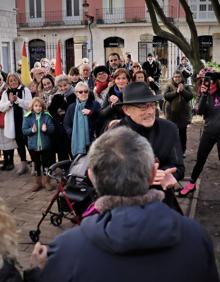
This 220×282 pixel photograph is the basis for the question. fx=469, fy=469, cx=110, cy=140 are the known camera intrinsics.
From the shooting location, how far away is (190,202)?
20.1ft

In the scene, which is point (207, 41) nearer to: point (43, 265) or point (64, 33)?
point (64, 33)

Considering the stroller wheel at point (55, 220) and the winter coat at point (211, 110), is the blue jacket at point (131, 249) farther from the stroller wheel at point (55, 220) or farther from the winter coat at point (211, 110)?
the winter coat at point (211, 110)

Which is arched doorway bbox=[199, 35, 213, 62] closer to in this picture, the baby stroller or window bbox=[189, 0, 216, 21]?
window bbox=[189, 0, 216, 21]

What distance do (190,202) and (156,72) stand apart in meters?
9.71

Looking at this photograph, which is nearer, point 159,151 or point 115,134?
point 115,134

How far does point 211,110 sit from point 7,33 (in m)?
14.2

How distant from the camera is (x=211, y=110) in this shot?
20.2ft

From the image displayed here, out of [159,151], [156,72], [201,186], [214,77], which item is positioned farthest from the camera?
[156,72]

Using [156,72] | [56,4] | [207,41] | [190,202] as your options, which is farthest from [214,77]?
[56,4]

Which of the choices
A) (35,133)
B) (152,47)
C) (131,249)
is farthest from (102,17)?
(131,249)

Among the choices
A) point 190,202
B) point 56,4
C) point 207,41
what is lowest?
point 190,202

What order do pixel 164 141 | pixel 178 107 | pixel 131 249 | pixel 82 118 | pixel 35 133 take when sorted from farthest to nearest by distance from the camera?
pixel 178 107, pixel 35 133, pixel 82 118, pixel 164 141, pixel 131 249

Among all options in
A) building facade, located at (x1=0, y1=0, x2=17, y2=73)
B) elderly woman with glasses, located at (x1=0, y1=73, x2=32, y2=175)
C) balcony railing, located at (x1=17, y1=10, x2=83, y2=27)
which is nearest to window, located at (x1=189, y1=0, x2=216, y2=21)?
balcony railing, located at (x1=17, y1=10, x2=83, y2=27)

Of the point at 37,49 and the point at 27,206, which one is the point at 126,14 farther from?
the point at 27,206
